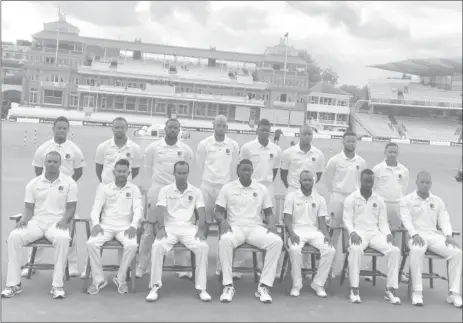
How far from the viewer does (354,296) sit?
15.6 feet

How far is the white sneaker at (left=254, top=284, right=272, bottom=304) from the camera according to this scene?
4.61 m

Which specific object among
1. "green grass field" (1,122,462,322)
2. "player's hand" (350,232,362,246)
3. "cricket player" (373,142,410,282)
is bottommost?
"green grass field" (1,122,462,322)

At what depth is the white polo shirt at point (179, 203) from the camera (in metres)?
5.07

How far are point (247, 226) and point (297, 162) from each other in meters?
1.18

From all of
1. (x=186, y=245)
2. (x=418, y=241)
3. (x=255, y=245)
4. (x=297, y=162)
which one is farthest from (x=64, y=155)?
(x=418, y=241)

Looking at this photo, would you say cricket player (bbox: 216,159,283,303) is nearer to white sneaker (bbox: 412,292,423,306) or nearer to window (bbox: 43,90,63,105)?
white sneaker (bbox: 412,292,423,306)

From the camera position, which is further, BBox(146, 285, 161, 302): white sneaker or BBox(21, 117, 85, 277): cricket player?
BBox(21, 117, 85, 277): cricket player

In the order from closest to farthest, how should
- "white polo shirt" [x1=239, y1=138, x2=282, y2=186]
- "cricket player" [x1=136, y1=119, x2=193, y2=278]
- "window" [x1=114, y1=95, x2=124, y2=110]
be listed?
"cricket player" [x1=136, y1=119, x2=193, y2=278], "white polo shirt" [x1=239, y1=138, x2=282, y2=186], "window" [x1=114, y1=95, x2=124, y2=110]

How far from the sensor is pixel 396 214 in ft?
18.8

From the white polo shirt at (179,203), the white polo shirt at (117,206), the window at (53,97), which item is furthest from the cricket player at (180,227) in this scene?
the window at (53,97)

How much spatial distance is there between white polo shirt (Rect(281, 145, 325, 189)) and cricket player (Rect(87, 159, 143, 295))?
5.85ft

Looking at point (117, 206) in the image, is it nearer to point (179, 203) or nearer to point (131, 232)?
point (131, 232)

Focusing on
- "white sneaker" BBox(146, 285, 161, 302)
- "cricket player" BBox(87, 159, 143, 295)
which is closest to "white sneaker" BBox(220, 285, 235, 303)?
"white sneaker" BBox(146, 285, 161, 302)

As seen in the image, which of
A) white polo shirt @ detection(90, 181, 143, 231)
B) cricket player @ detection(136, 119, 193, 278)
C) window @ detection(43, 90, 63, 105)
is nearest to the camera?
white polo shirt @ detection(90, 181, 143, 231)
